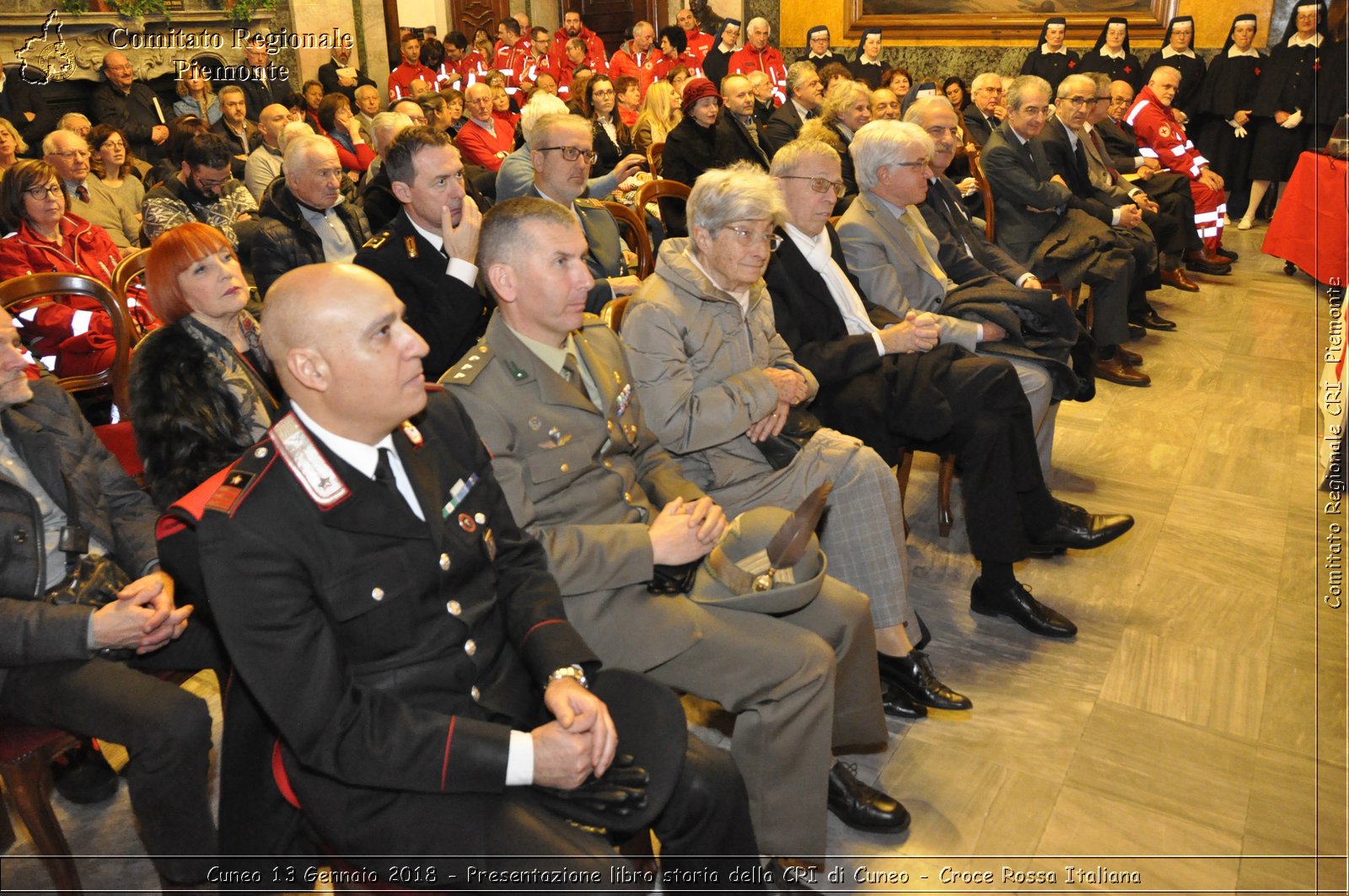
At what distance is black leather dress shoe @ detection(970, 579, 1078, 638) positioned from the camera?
2.83 meters

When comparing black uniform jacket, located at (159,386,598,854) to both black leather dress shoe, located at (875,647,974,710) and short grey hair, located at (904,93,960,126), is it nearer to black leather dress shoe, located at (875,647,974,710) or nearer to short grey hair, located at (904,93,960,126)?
black leather dress shoe, located at (875,647,974,710)

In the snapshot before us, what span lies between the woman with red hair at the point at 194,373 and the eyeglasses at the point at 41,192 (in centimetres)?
164

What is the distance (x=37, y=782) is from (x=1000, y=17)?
11.9 meters

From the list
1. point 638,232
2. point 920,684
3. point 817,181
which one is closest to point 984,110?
point 638,232

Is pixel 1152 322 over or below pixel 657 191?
below

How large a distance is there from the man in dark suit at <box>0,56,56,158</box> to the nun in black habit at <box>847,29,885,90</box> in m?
7.49

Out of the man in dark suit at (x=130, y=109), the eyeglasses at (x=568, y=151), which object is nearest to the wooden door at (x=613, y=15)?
the man in dark suit at (x=130, y=109)

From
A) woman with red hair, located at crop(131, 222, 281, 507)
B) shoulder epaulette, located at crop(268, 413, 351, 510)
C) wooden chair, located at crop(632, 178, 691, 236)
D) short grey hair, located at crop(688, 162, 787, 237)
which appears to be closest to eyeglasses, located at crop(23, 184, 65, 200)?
woman with red hair, located at crop(131, 222, 281, 507)

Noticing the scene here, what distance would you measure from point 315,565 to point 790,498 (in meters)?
1.36

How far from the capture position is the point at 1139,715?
2.48m

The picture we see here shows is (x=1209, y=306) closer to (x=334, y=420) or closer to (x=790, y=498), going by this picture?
(x=790, y=498)

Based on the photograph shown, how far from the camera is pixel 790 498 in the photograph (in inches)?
98.7

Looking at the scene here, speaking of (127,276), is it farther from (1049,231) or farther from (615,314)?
(1049,231)

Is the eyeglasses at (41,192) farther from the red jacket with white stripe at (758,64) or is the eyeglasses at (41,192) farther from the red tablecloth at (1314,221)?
the red jacket with white stripe at (758,64)
